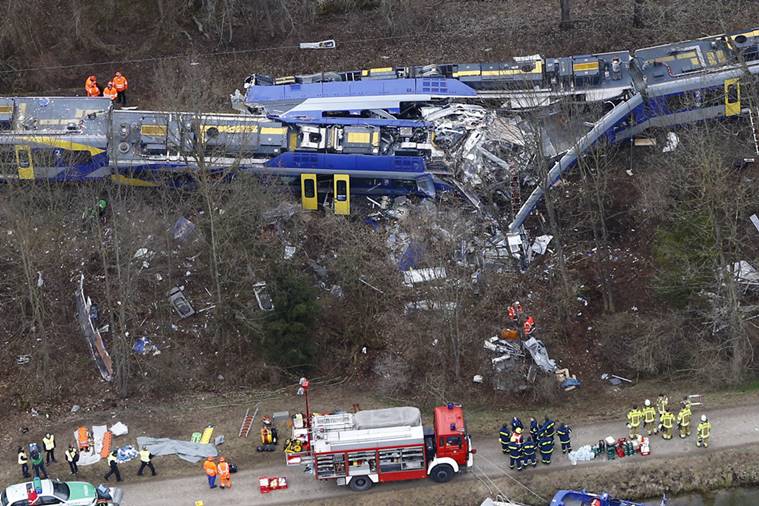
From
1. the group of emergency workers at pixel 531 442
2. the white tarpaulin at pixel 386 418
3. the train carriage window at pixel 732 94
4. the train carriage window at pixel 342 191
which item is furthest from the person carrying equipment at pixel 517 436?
the train carriage window at pixel 732 94

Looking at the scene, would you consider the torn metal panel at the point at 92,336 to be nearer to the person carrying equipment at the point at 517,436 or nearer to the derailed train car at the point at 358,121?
the derailed train car at the point at 358,121

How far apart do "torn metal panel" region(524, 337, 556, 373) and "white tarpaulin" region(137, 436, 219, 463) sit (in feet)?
35.2

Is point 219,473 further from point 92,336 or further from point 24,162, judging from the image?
point 24,162

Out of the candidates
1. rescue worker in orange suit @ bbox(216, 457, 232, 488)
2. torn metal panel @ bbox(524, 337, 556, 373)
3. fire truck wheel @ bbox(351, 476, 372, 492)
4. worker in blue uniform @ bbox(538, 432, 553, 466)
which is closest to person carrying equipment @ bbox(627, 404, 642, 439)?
worker in blue uniform @ bbox(538, 432, 553, 466)

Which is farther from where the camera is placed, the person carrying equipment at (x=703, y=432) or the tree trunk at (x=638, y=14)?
the tree trunk at (x=638, y=14)

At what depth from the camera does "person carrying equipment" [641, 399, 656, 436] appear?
42.0 m

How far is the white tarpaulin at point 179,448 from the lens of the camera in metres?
42.6

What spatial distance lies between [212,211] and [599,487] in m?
15.6

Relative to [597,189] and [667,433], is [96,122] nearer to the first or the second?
[597,189]

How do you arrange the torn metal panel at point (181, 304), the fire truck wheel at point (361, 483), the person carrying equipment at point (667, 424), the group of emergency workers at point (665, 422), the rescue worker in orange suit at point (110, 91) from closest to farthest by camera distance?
the fire truck wheel at point (361, 483) → the group of emergency workers at point (665, 422) → the person carrying equipment at point (667, 424) → the torn metal panel at point (181, 304) → the rescue worker in orange suit at point (110, 91)

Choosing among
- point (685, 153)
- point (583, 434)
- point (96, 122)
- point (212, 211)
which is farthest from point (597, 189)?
point (96, 122)

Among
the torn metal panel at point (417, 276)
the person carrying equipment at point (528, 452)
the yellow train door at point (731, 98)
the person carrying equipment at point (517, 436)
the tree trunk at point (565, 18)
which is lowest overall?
the person carrying equipment at point (528, 452)

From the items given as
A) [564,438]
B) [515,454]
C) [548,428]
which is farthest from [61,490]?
[564,438]

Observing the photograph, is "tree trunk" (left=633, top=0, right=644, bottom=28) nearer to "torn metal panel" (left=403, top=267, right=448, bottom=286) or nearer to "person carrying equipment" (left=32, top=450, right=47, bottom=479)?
"torn metal panel" (left=403, top=267, right=448, bottom=286)
